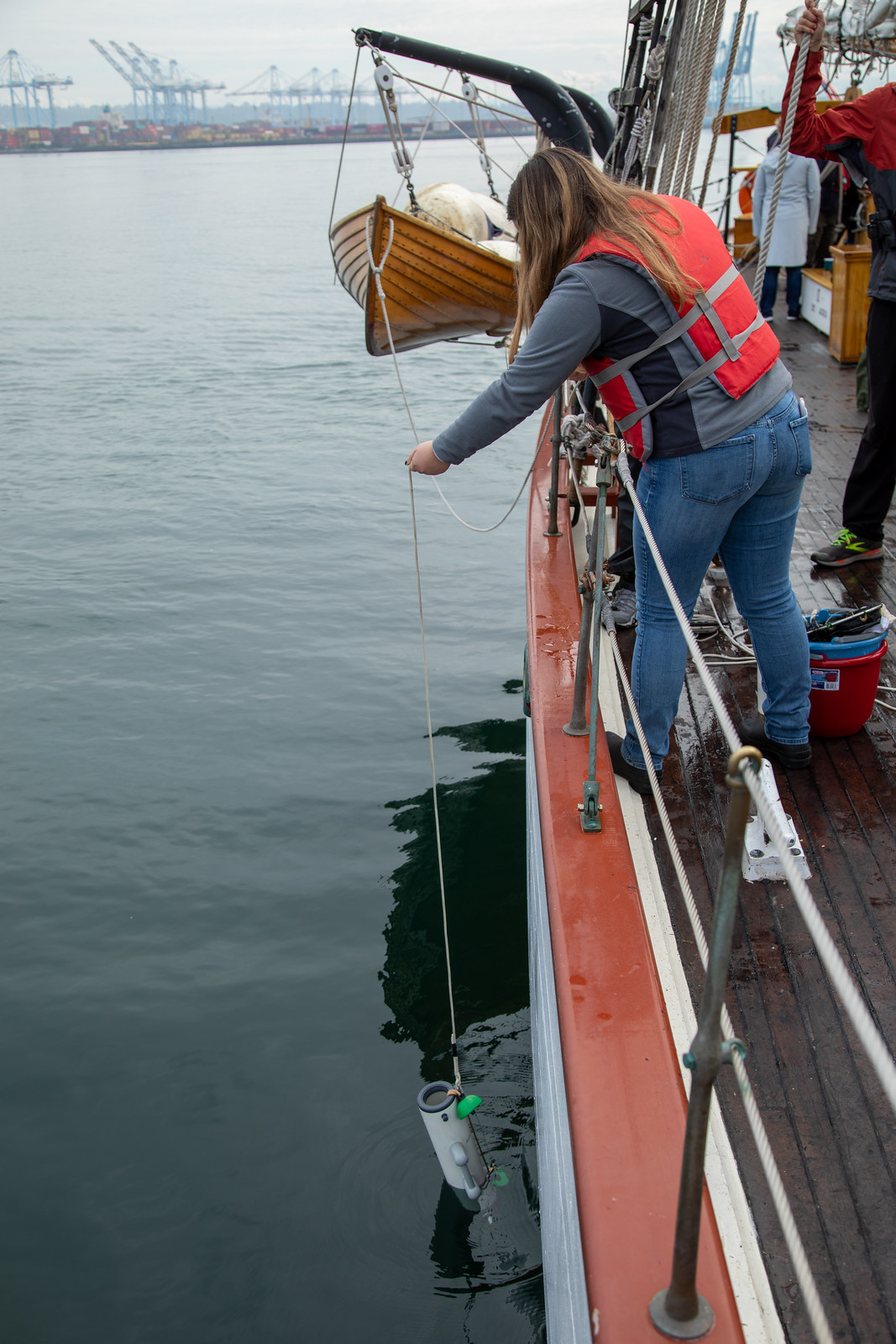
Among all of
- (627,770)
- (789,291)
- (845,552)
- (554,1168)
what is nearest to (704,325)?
(627,770)

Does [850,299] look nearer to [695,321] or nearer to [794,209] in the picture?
[794,209]

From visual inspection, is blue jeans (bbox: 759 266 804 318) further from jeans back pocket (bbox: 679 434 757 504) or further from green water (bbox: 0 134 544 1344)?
jeans back pocket (bbox: 679 434 757 504)

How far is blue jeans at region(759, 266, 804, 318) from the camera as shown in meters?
8.57

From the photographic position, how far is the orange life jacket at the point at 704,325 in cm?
204

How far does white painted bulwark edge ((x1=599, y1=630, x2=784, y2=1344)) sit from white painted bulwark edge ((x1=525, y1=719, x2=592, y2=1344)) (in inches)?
9.1

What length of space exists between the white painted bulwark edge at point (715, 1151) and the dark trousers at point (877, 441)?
6.39 feet

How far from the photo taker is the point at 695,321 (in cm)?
205

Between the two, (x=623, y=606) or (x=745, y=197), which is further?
(x=745, y=197)

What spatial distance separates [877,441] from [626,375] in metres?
2.05

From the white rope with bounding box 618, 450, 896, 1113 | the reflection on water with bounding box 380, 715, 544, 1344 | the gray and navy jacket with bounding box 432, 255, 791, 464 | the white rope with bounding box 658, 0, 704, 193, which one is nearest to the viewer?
the white rope with bounding box 618, 450, 896, 1113

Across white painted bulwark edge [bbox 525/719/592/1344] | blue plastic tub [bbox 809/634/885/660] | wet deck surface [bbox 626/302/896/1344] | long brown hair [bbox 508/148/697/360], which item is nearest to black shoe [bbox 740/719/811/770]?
wet deck surface [bbox 626/302/896/1344]

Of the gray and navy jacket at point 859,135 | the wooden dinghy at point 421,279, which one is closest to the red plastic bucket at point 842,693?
the gray and navy jacket at point 859,135

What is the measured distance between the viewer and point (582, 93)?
295 inches

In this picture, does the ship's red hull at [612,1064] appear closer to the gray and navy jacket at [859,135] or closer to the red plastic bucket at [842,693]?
the red plastic bucket at [842,693]
